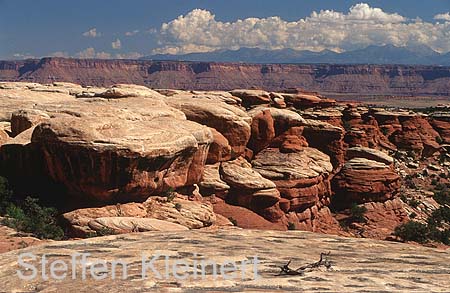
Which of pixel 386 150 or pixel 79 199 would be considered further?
pixel 386 150

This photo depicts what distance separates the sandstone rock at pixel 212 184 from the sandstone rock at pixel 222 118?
8.64ft

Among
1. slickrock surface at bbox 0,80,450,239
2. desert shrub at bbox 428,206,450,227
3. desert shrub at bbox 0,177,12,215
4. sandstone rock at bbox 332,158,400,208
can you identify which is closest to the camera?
slickrock surface at bbox 0,80,450,239

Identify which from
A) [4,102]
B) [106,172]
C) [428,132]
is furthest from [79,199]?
[428,132]

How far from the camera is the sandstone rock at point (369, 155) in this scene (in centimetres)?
4266

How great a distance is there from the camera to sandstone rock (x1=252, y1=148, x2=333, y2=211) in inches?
1375

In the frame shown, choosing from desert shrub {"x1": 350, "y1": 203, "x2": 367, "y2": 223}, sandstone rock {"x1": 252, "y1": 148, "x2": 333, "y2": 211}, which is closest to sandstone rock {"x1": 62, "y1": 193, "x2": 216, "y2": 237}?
sandstone rock {"x1": 252, "y1": 148, "x2": 333, "y2": 211}

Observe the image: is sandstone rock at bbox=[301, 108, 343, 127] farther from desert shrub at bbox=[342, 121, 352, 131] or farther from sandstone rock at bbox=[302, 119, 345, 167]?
sandstone rock at bbox=[302, 119, 345, 167]

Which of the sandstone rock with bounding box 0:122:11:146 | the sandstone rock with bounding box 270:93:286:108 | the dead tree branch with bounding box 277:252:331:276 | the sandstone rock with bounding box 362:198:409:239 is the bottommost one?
the sandstone rock with bounding box 362:198:409:239

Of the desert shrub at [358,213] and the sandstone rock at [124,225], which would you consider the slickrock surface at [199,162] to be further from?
the desert shrub at [358,213]

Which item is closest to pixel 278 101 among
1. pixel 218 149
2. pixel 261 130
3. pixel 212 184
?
pixel 261 130

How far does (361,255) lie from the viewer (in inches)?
378

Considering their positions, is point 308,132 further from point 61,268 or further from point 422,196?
point 61,268

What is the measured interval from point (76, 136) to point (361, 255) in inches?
575

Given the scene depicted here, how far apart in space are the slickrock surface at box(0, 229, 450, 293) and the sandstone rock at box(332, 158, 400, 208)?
29.4 meters
